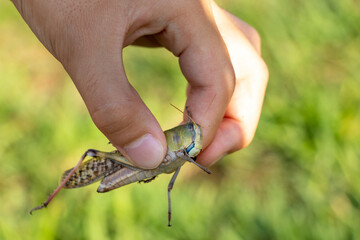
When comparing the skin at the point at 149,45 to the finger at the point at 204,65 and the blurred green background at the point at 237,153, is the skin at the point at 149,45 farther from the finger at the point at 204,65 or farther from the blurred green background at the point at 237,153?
the blurred green background at the point at 237,153

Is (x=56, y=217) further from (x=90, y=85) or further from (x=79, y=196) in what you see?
(x=90, y=85)

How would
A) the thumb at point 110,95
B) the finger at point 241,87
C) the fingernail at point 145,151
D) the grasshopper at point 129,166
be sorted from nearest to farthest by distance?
the thumb at point 110,95, the fingernail at point 145,151, the grasshopper at point 129,166, the finger at point 241,87

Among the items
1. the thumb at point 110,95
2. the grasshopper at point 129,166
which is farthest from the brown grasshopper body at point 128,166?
the thumb at point 110,95

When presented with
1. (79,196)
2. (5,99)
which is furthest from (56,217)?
(5,99)

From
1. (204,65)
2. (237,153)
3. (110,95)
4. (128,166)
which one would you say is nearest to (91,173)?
(128,166)

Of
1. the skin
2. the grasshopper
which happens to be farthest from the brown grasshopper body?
the skin

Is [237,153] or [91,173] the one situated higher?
[91,173]

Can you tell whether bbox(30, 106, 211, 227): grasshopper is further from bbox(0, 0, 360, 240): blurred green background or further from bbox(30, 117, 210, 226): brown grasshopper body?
bbox(0, 0, 360, 240): blurred green background

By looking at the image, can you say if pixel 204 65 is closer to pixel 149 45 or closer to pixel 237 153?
pixel 149 45
